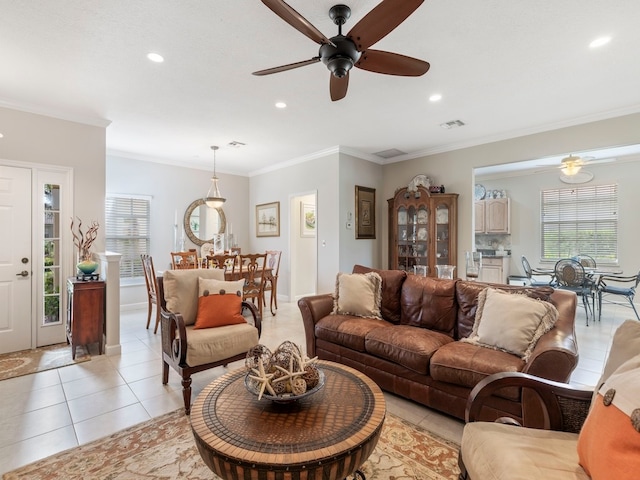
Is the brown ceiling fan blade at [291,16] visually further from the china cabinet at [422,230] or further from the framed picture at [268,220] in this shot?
the framed picture at [268,220]

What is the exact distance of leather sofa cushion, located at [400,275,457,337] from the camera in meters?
→ 2.71

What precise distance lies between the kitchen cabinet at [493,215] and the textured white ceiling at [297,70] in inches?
119

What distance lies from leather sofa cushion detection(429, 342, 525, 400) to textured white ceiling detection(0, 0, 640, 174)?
2.26m

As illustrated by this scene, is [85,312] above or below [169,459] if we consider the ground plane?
above

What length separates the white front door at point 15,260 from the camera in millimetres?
3410

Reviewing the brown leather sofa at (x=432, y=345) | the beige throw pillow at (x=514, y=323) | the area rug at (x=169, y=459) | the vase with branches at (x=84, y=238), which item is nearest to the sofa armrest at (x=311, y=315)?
the brown leather sofa at (x=432, y=345)

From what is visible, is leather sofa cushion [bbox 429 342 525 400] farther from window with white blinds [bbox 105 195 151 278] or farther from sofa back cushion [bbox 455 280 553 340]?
window with white blinds [bbox 105 195 151 278]

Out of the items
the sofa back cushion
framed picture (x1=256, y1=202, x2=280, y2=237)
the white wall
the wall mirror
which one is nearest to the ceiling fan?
the sofa back cushion

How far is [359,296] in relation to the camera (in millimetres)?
3082

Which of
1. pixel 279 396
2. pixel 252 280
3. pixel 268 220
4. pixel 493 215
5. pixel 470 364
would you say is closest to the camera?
pixel 279 396

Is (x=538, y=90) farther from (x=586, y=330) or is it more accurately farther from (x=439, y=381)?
(x=586, y=330)

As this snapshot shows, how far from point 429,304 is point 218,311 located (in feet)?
6.03

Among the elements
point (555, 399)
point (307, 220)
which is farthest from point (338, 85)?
point (307, 220)

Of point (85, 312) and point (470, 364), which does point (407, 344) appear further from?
point (85, 312)
